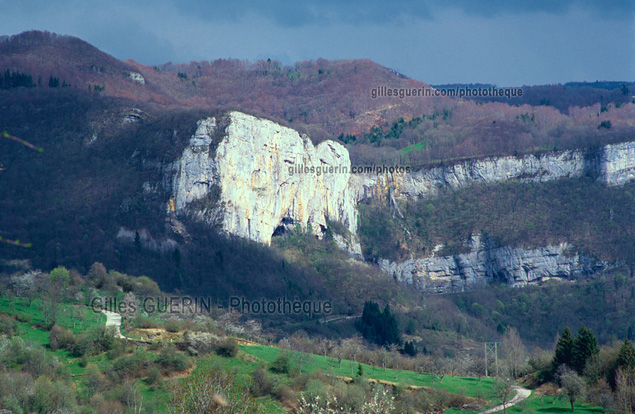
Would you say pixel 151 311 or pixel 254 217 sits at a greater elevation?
pixel 254 217

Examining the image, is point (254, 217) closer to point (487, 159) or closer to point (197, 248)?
point (197, 248)

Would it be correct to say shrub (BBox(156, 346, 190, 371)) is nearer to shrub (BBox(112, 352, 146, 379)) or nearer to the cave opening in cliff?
shrub (BBox(112, 352, 146, 379))

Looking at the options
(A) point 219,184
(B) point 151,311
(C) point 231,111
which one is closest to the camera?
(B) point 151,311

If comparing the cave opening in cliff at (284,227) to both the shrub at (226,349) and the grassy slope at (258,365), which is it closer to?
the grassy slope at (258,365)

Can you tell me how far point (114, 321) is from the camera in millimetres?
80562

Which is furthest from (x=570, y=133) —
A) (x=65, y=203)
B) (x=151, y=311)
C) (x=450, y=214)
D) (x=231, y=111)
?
(x=151, y=311)

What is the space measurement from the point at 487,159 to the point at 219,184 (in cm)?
7011

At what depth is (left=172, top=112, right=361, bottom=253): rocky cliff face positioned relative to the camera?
131 metres

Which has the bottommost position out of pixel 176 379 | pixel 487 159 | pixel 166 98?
pixel 176 379

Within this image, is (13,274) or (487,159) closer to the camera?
Result: (13,274)

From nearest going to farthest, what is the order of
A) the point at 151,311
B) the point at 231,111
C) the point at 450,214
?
the point at 151,311 → the point at 231,111 → the point at 450,214

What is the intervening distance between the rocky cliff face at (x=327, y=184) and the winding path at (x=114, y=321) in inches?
1726

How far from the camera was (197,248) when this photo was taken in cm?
12006

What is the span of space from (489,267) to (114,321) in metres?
97.0
